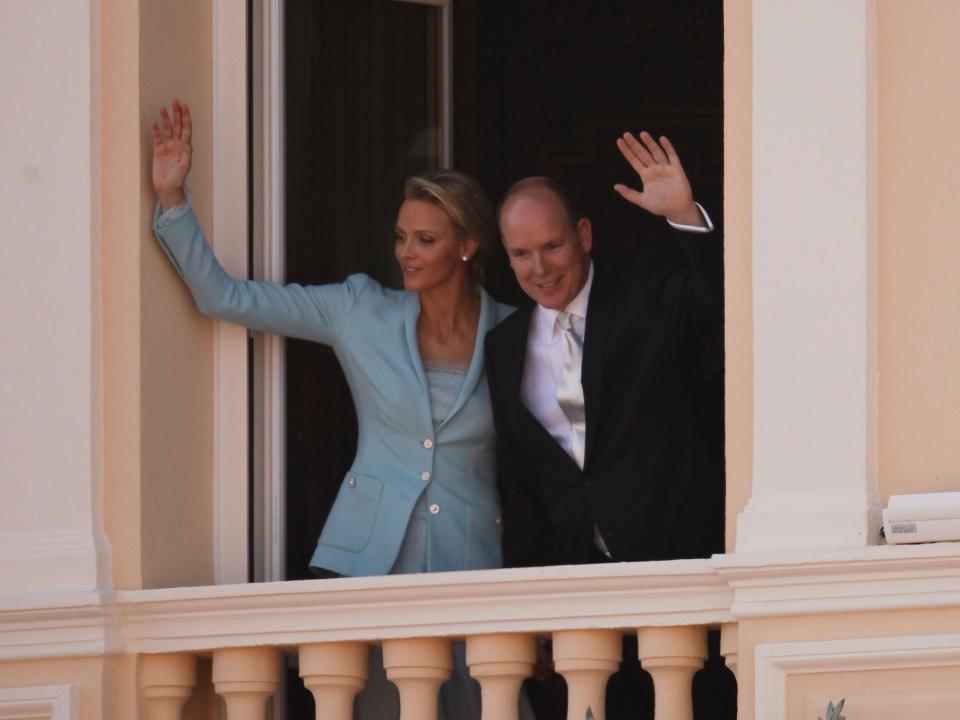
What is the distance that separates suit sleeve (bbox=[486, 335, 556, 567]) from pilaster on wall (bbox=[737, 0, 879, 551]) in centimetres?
94

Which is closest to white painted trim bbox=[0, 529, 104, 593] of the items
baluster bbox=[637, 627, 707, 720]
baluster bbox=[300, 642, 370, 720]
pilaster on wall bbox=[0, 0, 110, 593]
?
pilaster on wall bbox=[0, 0, 110, 593]

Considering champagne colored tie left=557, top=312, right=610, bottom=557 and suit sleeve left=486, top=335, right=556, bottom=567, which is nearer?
champagne colored tie left=557, top=312, right=610, bottom=557

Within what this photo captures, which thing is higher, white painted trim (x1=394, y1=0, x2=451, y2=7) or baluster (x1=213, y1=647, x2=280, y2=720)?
white painted trim (x1=394, y1=0, x2=451, y2=7)

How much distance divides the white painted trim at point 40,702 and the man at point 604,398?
1256 millimetres

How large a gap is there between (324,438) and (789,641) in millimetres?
1910

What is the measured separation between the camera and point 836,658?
666 centimetres

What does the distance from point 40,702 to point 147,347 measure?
0.98m

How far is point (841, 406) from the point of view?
6852mm

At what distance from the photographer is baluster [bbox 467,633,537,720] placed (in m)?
7.12

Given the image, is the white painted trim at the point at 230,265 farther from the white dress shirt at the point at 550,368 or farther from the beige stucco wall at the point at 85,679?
the white dress shirt at the point at 550,368

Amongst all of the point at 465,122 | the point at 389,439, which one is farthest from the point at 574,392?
the point at 465,122

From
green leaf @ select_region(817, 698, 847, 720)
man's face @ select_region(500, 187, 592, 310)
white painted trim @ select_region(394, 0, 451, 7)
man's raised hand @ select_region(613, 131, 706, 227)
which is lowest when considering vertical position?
green leaf @ select_region(817, 698, 847, 720)

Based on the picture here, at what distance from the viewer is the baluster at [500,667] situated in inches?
281

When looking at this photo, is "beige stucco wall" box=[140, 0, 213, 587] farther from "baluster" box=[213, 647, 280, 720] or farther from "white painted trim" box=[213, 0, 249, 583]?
"baluster" box=[213, 647, 280, 720]
